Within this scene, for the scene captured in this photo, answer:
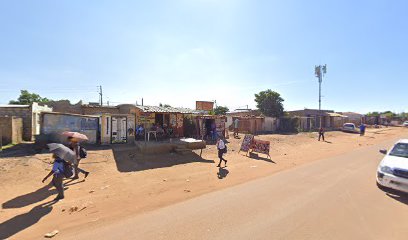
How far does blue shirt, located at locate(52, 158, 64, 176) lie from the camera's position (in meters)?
6.71

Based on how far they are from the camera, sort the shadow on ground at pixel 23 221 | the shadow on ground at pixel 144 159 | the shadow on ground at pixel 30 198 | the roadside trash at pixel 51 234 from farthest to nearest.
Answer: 1. the shadow on ground at pixel 144 159
2. the shadow on ground at pixel 30 198
3. the shadow on ground at pixel 23 221
4. the roadside trash at pixel 51 234

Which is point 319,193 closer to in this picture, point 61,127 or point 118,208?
point 118,208

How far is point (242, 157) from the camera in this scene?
14625 millimetres

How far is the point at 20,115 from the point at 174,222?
667 inches

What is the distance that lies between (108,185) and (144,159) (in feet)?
13.9

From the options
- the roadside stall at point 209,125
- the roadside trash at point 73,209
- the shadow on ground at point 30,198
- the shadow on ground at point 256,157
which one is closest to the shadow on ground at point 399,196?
the shadow on ground at point 256,157

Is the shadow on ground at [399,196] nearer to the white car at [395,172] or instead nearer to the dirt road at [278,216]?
the dirt road at [278,216]

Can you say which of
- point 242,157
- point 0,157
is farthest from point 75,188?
point 242,157

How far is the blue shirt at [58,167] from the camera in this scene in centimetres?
671

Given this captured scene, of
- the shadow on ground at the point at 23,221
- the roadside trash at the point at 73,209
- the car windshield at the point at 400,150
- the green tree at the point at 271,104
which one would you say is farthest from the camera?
the green tree at the point at 271,104

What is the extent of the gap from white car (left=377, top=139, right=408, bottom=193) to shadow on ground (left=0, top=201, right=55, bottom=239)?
9.55 meters

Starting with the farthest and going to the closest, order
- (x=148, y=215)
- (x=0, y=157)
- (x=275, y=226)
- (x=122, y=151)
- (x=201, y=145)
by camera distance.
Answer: (x=201, y=145) → (x=122, y=151) → (x=0, y=157) → (x=148, y=215) → (x=275, y=226)

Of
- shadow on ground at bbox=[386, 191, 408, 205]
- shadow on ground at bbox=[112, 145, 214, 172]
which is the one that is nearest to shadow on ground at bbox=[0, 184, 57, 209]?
shadow on ground at bbox=[112, 145, 214, 172]

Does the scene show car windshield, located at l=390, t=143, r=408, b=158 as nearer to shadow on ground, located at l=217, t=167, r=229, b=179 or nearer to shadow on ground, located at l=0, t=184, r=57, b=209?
shadow on ground, located at l=217, t=167, r=229, b=179
